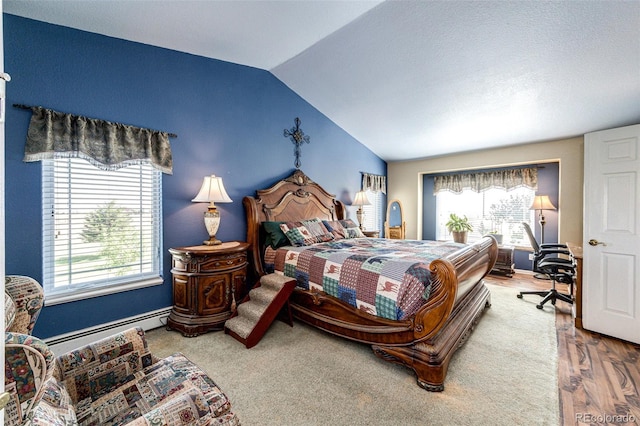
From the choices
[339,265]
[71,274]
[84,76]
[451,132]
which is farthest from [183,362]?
[451,132]

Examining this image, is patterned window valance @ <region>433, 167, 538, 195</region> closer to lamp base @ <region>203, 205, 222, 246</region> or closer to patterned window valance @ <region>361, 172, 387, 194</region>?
patterned window valance @ <region>361, 172, 387, 194</region>

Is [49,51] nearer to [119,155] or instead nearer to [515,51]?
[119,155]

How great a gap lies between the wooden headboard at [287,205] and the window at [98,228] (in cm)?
102

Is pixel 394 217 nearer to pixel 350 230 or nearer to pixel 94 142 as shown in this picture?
pixel 350 230

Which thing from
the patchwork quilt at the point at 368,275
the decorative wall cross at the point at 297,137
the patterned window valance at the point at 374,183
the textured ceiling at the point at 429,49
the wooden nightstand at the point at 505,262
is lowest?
the wooden nightstand at the point at 505,262

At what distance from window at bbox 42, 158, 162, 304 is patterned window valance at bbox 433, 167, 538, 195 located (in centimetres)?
550

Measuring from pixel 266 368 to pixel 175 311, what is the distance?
4.14ft

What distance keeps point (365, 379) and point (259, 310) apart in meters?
1.13

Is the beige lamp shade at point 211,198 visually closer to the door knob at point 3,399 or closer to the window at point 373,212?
the door knob at point 3,399

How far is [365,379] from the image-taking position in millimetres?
1955

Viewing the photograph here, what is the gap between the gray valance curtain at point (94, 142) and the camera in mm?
2127

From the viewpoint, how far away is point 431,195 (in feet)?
20.2

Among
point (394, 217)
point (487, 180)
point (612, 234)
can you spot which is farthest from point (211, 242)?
point (487, 180)

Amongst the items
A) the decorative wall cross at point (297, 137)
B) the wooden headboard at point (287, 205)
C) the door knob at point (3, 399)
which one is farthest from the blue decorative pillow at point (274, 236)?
the door knob at point (3, 399)
